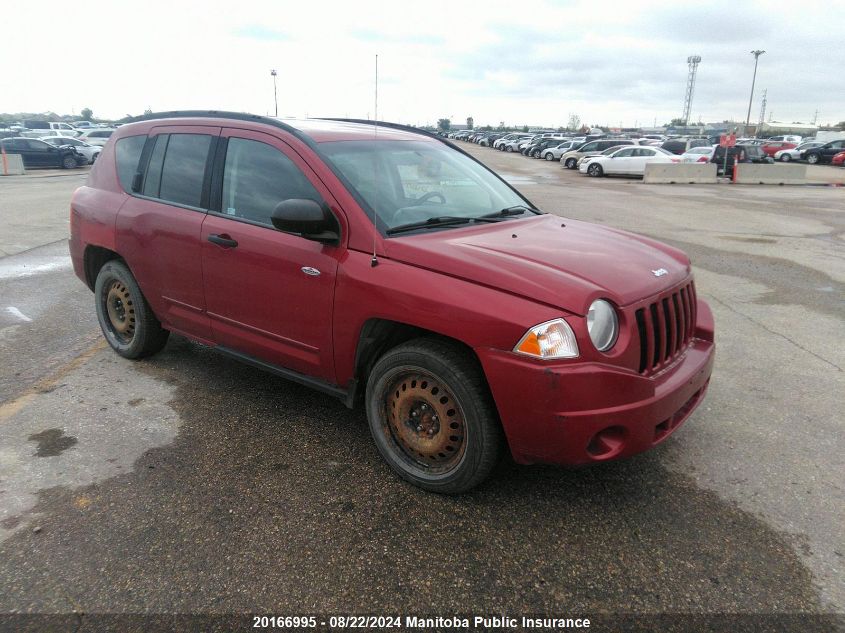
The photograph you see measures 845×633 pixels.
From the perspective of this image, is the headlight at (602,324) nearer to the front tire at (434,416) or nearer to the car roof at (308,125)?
the front tire at (434,416)

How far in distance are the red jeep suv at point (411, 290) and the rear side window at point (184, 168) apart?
1cm

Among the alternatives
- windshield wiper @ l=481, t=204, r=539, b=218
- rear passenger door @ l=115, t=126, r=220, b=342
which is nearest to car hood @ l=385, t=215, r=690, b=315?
windshield wiper @ l=481, t=204, r=539, b=218

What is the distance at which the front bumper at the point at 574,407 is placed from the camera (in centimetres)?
264

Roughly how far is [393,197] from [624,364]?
1.60m

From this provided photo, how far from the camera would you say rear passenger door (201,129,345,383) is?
3.39m

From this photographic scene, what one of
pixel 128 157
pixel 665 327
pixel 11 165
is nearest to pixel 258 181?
pixel 128 157

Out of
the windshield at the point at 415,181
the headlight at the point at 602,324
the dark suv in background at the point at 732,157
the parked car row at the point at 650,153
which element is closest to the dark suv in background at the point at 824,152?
the parked car row at the point at 650,153

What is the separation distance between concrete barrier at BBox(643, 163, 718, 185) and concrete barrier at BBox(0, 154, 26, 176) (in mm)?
25689

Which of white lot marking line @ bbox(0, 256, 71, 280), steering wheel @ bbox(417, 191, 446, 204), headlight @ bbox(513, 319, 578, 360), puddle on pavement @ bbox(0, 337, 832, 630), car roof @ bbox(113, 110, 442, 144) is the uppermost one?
car roof @ bbox(113, 110, 442, 144)

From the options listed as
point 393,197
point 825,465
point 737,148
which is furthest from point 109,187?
point 737,148

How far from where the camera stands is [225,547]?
2717 mm

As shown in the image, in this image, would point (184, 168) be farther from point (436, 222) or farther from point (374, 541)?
point (374, 541)

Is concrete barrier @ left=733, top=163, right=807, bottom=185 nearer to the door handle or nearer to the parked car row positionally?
the parked car row

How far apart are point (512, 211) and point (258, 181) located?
1.60m
